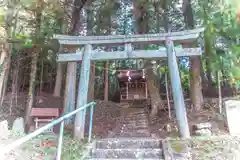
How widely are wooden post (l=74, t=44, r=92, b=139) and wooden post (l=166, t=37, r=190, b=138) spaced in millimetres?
1842

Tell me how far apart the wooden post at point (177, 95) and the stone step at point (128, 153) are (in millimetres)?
955

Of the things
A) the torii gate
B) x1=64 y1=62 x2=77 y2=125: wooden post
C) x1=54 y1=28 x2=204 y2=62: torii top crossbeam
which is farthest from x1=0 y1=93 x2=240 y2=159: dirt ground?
x1=54 y1=28 x2=204 y2=62: torii top crossbeam

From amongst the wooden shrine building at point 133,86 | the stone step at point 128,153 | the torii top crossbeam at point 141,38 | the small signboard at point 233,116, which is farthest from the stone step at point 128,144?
the wooden shrine building at point 133,86

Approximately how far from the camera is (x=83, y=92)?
5.22 meters

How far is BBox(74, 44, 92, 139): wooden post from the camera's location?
15.9 ft

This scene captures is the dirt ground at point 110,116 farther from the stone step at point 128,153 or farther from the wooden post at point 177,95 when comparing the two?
the stone step at point 128,153

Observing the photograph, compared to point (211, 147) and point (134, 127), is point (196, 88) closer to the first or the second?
point (134, 127)

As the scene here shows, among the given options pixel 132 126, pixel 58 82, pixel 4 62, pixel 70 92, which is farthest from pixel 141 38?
pixel 58 82

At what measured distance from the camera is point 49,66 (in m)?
12.7

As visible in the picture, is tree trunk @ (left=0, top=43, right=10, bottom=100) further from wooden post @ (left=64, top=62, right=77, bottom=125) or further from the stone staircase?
the stone staircase

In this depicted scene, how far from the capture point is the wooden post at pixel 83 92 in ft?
15.9

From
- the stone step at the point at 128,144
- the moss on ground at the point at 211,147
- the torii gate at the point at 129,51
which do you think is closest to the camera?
the moss on ground at the point at 211,147

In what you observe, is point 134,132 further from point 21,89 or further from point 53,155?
point 21,89

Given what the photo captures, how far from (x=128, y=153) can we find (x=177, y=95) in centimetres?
175
